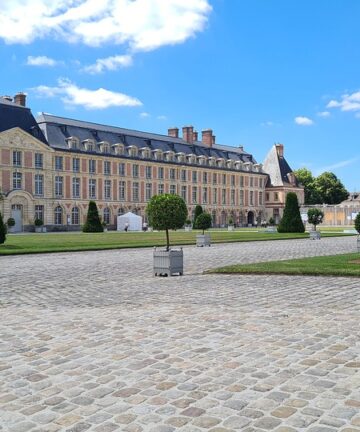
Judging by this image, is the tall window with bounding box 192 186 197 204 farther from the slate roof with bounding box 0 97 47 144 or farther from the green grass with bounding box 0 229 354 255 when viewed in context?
the green grass with bounding box 0 229 354 255

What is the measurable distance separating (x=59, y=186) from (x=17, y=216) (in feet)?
21.1

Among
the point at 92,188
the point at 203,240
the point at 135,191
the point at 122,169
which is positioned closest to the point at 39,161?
the point at 92,188

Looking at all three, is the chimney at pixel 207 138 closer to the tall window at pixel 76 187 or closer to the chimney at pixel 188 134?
the chimney at pixel 188 134

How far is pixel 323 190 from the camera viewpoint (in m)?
91.4

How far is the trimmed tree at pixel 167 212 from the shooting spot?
14.7 meters

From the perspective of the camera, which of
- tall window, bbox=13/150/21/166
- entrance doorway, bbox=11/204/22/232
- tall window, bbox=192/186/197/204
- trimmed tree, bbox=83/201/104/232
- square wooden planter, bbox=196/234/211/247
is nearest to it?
square wooden planter, bbox=196/234/211/247

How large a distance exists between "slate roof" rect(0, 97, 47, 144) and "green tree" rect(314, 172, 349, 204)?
54.4 metres

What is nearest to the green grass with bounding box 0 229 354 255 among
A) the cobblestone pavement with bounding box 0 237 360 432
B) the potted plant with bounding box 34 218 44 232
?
the cobblestone pavement with bounding box 0 237 360 432

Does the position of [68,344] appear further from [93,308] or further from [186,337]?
[93,308]

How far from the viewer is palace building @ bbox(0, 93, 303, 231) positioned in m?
51.8

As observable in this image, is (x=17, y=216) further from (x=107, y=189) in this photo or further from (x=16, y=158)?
(x=107, y=189)

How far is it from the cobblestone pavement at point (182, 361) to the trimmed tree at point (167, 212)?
5666 millimetres

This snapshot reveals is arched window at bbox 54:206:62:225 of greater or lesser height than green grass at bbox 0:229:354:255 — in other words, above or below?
above

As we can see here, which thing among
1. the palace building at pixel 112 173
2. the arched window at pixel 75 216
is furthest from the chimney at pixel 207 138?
the arched window at pixel 75 216
